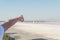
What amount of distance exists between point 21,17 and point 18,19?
0.07 meters

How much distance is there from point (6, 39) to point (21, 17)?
5752 mm

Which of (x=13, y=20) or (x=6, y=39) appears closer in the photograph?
(x=13, y=20)

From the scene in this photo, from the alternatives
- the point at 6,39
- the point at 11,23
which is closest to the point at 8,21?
the point at 11,23

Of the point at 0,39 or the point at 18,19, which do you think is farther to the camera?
the point at 18,19

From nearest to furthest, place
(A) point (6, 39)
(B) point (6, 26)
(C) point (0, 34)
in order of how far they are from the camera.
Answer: (C) point (0, 34)
(B) point (6, 26)
(A) point (6, 39)

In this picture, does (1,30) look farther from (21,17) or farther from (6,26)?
(21,17)

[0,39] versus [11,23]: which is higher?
[11,23]

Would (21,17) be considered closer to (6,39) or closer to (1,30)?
(1,30)

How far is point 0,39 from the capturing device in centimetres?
277

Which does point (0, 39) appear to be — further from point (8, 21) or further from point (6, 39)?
point (6, 39)

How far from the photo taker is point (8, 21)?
3135 mm

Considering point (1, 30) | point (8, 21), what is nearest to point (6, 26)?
point (8, 21)

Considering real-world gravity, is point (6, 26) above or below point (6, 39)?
above

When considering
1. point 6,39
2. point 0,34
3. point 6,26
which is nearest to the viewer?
point 0,34
